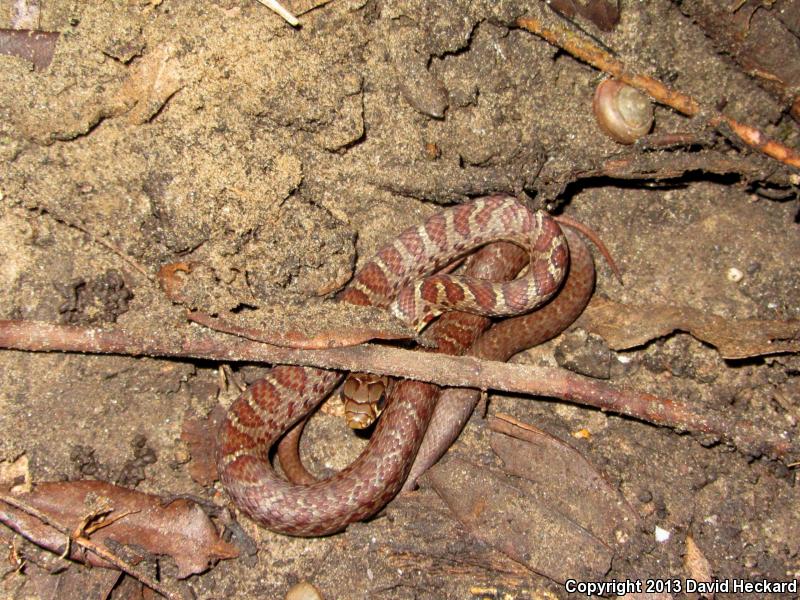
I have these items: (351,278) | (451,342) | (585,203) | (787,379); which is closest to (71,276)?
(351,278)

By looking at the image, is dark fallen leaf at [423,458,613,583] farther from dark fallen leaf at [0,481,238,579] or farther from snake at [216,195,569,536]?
dark fallen leaf at [0,481,238,579]

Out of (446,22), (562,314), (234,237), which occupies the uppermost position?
(446,22)

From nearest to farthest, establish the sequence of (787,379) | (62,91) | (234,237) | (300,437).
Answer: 1. (62,91)
2. (234,237)
3. (787,379)
4. (300,437)

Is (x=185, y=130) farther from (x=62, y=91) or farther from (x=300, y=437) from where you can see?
(x=300, y=437)

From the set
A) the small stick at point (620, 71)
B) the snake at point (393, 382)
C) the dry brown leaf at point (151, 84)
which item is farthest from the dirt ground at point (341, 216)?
the snake at point (393, 382)

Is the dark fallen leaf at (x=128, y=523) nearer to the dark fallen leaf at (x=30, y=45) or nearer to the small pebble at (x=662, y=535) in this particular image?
the dark fallen leaf at (x=30, y=45)

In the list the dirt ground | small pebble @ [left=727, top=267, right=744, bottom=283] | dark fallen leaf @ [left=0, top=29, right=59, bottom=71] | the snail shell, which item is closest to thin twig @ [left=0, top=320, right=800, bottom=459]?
the dirt ground
